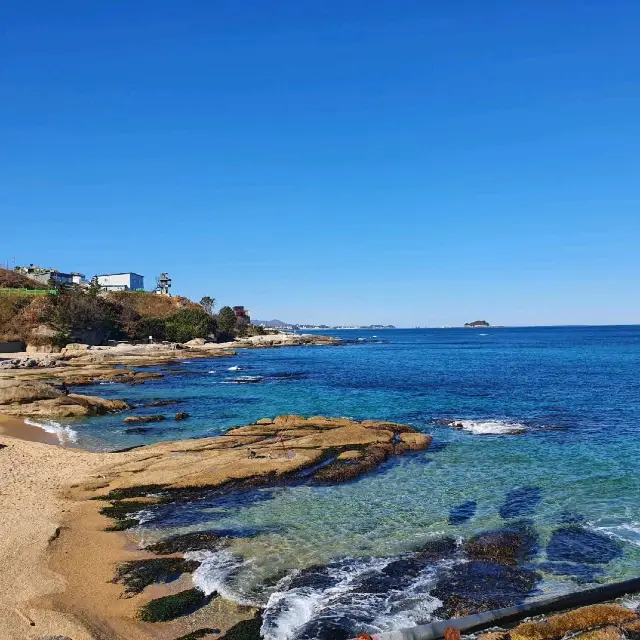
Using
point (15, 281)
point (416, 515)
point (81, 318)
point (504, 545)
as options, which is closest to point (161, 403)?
point (416, 515)

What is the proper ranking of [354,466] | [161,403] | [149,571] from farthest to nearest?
1. [161,403]
2. [354,466]
3. [149,571]

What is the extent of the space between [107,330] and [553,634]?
120 meters

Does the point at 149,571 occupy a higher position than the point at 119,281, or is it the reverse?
the point at 119,281

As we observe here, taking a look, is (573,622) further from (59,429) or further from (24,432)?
(59,429)

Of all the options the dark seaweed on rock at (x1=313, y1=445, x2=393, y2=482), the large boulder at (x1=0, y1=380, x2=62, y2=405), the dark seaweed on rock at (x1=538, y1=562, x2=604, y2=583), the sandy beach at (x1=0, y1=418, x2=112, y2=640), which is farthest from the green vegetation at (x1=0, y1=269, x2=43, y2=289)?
the dark seaweed on rock at (x1=538, y1=562, x2=604, y2=583)

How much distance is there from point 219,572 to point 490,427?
25.8 meters

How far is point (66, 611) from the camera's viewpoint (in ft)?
40.4

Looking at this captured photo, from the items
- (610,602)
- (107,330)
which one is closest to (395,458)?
(610,602)

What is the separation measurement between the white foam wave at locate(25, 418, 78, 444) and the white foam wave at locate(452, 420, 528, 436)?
84.5 ft

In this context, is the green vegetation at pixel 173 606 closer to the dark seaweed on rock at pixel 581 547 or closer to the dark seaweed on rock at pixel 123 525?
the dark seaweed on rock at pixel 123 525

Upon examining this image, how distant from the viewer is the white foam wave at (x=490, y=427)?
3428 centimetres

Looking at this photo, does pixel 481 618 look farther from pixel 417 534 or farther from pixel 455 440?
pixel 455 440

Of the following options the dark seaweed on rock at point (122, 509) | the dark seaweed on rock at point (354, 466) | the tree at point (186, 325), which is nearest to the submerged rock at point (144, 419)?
the dark seaweed on rock at point (354, 466)

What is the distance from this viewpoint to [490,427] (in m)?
35.9
